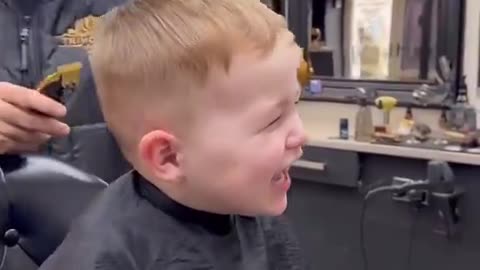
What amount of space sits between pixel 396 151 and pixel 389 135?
0.14m

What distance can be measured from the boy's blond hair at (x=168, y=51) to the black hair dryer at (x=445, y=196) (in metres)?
1.83

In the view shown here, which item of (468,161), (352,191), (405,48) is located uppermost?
(405,48)

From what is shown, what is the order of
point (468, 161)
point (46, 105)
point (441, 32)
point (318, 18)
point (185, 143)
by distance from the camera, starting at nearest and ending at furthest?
1. point (185, 143)
2. point (46, 105)
3. point (468, 161)
4. point (441, 32)
5. point (318, 18)

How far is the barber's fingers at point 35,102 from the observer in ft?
3.58

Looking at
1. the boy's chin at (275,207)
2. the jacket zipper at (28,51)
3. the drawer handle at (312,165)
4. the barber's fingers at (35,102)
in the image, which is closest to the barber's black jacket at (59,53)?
the jacket zipper at (28,51)

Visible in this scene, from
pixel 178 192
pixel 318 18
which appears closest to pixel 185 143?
pixel 178 192

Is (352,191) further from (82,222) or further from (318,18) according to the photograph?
(82,222)

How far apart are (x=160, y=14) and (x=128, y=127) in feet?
0.43

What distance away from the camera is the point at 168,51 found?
0.88m

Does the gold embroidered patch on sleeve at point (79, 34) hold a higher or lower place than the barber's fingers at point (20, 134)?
higher

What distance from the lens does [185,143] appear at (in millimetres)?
900

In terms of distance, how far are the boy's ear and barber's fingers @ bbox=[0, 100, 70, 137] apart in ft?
0.79

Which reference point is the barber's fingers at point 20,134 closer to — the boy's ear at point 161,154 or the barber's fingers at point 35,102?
the barber's fingers at point 35,102

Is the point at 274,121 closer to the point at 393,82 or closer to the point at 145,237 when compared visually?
the point at 145,237
